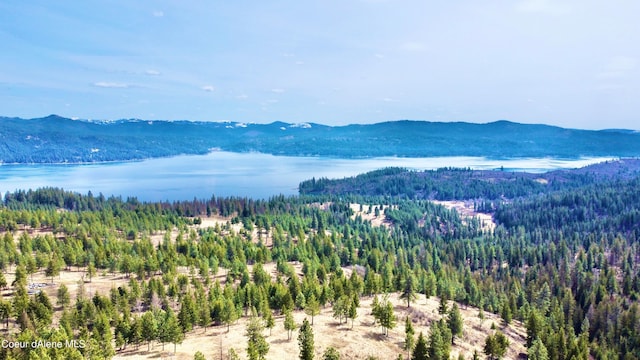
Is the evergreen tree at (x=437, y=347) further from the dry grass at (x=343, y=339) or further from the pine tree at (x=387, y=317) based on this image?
the pine tree at (x=387, y=317)

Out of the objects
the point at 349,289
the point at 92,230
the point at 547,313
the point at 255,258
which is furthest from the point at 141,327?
the point at 547,313

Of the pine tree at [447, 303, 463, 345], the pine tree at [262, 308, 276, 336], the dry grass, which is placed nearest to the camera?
the dry grass

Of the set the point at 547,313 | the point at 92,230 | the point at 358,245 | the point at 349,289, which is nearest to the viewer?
the point at 349,289

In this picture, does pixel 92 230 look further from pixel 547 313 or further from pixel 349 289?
pixel 547 313

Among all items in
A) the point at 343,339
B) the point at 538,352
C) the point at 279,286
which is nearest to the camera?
the point at 343,339

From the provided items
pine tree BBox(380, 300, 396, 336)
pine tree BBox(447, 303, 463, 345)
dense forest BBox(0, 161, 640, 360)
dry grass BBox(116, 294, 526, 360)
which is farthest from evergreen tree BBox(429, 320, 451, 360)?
pine tree BBox(447, 303, 463, 345)

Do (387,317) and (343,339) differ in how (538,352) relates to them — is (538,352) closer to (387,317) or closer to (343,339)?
(387,317)

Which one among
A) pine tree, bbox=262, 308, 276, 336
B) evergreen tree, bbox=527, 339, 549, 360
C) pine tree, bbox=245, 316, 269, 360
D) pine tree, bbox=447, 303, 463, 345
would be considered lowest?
evergreen tree, bbox=527, 339, 549, 360

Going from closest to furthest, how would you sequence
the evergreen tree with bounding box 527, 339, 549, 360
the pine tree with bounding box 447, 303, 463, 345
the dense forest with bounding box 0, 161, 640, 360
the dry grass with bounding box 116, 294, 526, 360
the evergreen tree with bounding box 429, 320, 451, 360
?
the evergreen tree with bounding box 429, 320, 451, 360, the dry grass with bounding box 116, 294, 526, 360, the evergreen tree with bounding box 527, 339, 549, 360, the dense forest with bounding box 0, 161, 640, 360, the pine tree with bounding box 447, 303, 463, 345

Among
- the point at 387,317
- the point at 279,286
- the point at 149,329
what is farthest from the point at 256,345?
the point at 279,286

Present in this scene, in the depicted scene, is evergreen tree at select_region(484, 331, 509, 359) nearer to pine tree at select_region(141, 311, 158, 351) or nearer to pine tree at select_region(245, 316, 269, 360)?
pine tree at select_region(245, 316, 269, 360)

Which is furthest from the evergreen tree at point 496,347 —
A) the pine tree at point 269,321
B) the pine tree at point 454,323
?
the pine tree at point 269,321
